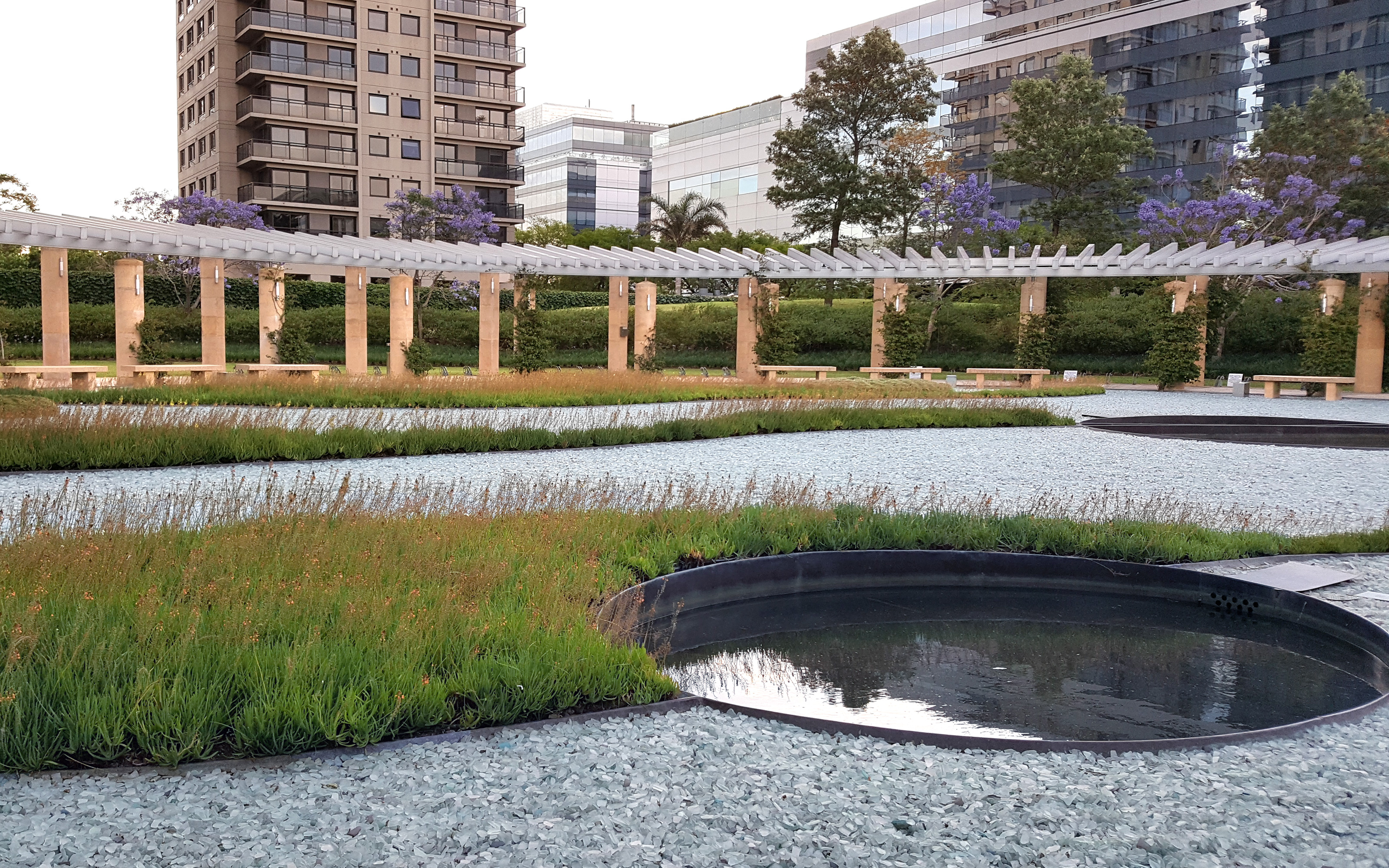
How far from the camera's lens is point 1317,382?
23.0 meters

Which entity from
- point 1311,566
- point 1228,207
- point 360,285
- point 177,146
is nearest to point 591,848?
point 1311,566

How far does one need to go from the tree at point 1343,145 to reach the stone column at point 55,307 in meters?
33.8

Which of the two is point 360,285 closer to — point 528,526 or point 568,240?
point 528,526

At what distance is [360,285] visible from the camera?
23.6m

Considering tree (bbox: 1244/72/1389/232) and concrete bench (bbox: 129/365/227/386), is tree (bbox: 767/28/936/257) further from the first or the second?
concrete bench (bbox: 129/365/227/386)

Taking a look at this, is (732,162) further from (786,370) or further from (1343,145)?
(786,370)

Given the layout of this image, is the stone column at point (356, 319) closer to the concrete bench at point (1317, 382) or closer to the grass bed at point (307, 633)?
the grass bed at point (307, 633)

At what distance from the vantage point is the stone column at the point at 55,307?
2017 centimetres

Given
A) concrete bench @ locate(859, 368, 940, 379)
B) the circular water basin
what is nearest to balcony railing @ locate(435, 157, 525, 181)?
concrete bench @ locate(859, 368, 940, 379)

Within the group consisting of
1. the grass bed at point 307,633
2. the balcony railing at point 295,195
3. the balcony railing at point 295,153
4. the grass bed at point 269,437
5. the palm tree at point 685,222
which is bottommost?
the grass bed at point 307,633

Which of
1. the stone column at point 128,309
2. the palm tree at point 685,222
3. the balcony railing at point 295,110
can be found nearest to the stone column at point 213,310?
the stone column at point 128,309

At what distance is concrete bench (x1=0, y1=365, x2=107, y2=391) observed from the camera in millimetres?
17109

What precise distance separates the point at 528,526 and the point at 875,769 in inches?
133

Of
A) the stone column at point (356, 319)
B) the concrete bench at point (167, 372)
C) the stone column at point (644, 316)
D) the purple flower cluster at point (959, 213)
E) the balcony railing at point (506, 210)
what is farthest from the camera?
the balcony railing at point (506, 210)
